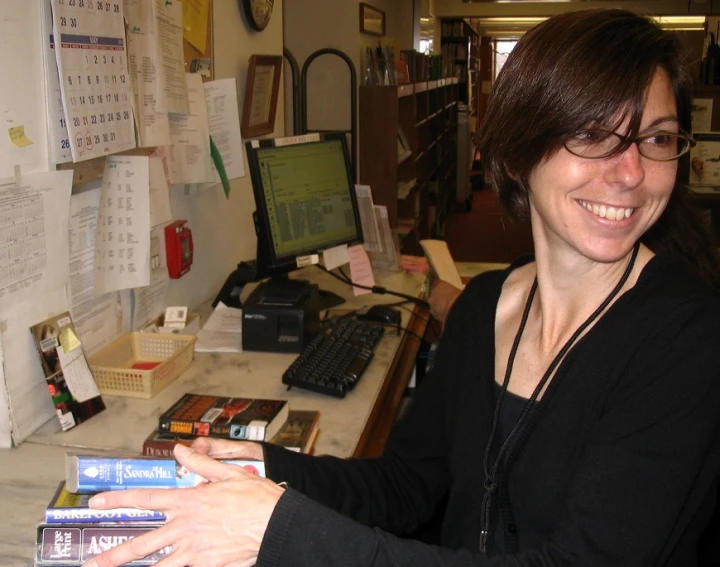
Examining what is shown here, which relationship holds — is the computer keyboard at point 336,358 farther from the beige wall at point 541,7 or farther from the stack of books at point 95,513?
the beige wall at point 541,7

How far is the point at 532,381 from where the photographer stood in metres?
1.18

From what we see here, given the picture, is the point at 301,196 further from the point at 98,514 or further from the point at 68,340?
the point at 98,514

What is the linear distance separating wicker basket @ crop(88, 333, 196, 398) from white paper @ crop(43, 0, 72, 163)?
44 centimetres

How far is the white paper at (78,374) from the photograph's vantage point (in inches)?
58.2

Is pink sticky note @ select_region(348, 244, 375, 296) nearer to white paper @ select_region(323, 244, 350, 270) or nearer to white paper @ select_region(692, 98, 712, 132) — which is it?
white paper @ select_region(323, 244, 350, 270)

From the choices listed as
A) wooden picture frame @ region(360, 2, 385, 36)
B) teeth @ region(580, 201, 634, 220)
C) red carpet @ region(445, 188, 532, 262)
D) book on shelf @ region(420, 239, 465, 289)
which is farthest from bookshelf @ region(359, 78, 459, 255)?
teeth @ region(580, 201, 634, 220)

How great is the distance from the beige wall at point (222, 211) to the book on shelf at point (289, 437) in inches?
30.5

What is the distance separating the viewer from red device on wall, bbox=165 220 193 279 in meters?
2.01

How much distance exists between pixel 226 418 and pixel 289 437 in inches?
4.6

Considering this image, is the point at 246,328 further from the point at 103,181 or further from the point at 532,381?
the point at 532,381

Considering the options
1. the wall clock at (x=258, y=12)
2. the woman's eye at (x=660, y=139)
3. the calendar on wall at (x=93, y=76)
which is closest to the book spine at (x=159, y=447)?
the calendar on wall at (x=93, y=76)

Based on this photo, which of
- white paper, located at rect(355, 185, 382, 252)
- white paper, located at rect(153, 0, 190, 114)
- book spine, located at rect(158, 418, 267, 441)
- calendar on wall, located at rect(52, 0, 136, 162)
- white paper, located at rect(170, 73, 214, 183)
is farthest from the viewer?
white paper, located at rect(355, 185, 382, 252)

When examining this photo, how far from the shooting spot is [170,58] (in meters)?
1.89

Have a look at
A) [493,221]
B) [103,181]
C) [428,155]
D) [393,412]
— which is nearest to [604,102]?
[393,412]
